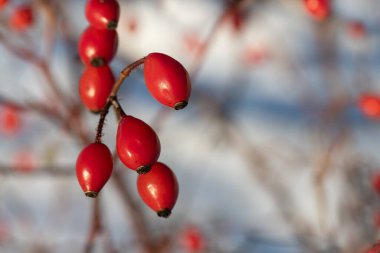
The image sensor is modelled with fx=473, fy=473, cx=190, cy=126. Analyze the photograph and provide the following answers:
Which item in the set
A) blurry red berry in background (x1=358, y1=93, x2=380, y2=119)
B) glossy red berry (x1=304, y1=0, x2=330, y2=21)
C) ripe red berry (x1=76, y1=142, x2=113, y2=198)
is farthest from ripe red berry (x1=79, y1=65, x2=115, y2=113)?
blurry red berry in background (x1=358, y1=93, x2=380, y2=119)

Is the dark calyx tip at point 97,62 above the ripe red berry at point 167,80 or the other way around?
the other way around

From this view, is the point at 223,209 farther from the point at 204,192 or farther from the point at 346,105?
the point at 346,105

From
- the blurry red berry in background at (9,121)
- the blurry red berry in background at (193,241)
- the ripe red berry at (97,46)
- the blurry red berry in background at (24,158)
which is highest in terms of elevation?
the ripe red berry at (97,46)

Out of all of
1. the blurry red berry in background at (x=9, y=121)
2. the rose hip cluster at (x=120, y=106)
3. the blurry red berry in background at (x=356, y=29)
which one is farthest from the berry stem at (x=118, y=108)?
Result: the blurry red berry in background at (x=356, y=29)

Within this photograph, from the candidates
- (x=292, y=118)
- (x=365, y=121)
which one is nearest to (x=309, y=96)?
(x=292, y=118)

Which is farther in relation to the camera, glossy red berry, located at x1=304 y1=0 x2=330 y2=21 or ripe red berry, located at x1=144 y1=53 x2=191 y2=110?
glossy red berry, located at x1=304 y1=0 x2=330 y2=21

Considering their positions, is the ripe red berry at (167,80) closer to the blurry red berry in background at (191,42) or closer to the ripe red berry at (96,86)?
the ripe red berry at (96,86)

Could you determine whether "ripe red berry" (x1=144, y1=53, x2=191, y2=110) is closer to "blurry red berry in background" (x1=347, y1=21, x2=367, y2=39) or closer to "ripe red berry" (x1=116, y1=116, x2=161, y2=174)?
"ripe red berry" (x1=116, y1=116, x2=161, y2=174)

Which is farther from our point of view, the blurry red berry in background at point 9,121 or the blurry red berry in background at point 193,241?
the blurry red berry in background at point 9,121
